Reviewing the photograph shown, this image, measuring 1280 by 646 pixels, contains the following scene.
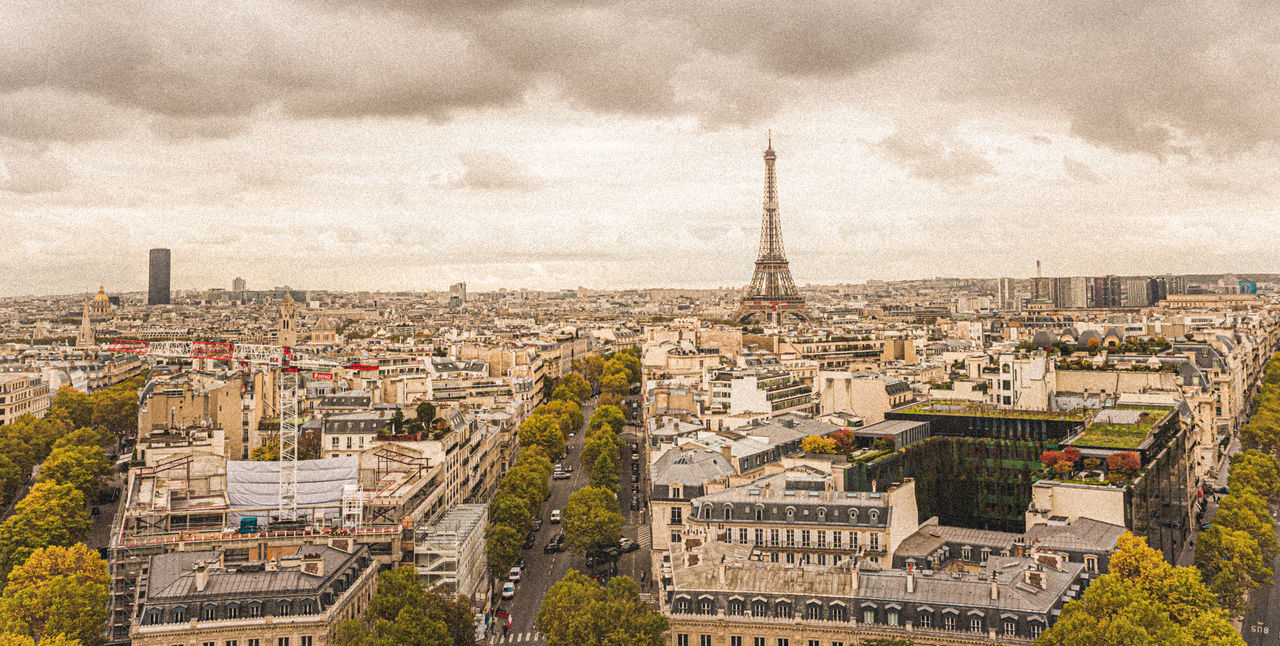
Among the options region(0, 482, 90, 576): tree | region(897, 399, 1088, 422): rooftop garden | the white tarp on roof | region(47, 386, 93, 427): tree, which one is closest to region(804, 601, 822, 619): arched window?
the white tarp on roof

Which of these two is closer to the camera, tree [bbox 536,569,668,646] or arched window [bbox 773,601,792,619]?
tree [bbox 536,569,668,646]


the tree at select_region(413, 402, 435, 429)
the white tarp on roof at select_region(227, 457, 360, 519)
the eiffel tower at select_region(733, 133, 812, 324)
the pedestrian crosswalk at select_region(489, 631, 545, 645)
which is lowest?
the pedestrian crosswalk at select_region(489, 631, 545, 645)

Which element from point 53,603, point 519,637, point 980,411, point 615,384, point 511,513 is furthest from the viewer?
point 615,384

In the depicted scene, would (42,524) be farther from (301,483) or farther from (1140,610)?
(1140,610)

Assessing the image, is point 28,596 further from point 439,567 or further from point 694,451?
point 694,451

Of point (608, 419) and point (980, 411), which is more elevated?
point (980, 411)

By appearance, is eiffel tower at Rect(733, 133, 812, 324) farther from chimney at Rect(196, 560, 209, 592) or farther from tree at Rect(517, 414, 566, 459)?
chimney at Rect(196, 560, 209, 592)

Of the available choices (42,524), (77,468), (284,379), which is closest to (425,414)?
(42,524)

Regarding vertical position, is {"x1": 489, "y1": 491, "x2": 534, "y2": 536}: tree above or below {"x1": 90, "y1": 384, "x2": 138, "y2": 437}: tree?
below
